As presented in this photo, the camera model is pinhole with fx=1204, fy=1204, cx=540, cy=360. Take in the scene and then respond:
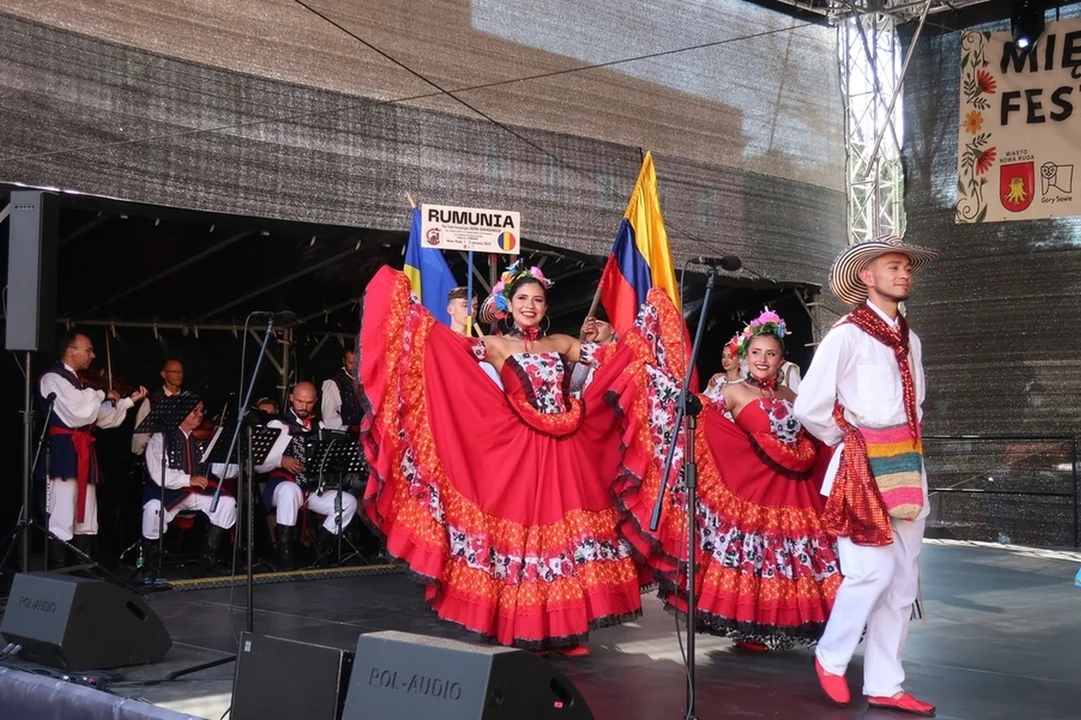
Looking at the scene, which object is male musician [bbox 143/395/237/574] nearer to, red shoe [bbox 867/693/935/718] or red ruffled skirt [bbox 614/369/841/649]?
red ruffled skirt [bbox 614/369/841/649]

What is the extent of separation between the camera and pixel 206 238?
7.53 metres

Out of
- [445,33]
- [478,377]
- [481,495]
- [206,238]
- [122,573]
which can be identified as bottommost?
[122,573]

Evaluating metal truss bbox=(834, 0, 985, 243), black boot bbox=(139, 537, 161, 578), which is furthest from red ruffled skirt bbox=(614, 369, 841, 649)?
metal truss bbox=(834, 0, 985, 243)

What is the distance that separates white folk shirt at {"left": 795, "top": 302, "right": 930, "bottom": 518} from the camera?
4113 mm

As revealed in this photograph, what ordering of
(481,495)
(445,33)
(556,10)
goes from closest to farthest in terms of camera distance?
(481,495), (445,33), (556,10)

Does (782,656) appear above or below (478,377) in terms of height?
below

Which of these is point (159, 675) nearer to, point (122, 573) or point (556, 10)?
point (122, 573)

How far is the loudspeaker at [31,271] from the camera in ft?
18.4

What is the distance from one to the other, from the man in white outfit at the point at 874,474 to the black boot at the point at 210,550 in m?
4.94

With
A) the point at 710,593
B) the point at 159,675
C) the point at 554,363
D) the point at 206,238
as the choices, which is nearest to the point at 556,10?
the point at 206,238

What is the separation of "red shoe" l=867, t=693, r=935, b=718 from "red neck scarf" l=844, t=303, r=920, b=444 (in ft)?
2.85

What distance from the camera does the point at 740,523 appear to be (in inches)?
203

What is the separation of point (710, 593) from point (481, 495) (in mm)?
1049

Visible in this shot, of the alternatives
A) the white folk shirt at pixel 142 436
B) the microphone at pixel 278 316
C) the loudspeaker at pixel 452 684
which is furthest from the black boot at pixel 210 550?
the loudspeaker at pixel 452 684
